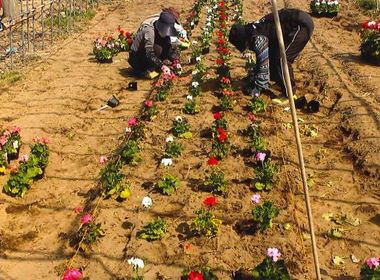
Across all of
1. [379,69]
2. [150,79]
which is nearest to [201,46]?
[150,79]

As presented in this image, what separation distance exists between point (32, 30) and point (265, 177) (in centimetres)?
755

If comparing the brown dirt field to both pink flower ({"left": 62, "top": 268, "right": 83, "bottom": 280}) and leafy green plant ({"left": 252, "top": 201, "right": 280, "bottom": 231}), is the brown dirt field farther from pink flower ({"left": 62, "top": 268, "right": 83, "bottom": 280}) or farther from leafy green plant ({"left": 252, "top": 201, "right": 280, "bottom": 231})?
pink flower ({"left": 62, "top": 268, "right": 83, "bottom": 280})

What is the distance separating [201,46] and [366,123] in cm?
427

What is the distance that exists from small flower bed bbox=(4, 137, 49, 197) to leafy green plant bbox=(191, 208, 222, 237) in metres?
1.99

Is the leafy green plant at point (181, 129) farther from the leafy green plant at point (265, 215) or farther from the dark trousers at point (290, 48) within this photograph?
the leafy green plant at point (265, 215)

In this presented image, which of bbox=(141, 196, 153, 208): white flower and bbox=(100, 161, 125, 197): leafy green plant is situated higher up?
bbox=(141, 196, 153, 208): white flower

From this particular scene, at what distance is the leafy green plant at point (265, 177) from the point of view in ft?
16.2

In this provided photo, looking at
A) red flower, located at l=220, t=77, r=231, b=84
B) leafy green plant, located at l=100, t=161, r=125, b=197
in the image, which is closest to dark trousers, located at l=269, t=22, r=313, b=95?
red flower, located at l=220, t=77, r=231, b=84

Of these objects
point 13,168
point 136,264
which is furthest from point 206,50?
point 136,264

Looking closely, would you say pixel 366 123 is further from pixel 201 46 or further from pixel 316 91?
pixel 201 46

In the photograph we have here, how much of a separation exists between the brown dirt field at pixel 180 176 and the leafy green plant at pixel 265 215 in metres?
0.09

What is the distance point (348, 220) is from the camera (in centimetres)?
453

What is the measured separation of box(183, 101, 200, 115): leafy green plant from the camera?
6.63m

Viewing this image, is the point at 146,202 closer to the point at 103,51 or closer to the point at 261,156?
the point at 261,156
